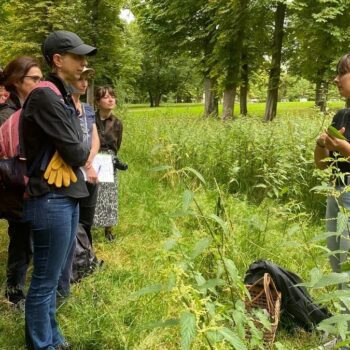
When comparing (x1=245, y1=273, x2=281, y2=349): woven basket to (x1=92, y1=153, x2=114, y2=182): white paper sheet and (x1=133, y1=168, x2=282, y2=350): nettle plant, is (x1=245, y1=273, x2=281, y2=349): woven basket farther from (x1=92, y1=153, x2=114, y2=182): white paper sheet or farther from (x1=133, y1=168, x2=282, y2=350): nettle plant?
(x1=92, y1=153, x2=114, y2=182): white paper sheet

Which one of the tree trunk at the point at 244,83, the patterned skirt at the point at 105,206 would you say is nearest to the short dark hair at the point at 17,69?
the patterned skirt at the point at 105,206

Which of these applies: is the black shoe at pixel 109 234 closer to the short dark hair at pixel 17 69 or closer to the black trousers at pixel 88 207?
the black trousers at pixel 88 207

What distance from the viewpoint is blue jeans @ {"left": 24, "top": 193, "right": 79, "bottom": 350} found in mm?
2197

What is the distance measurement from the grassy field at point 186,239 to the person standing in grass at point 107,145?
28cm

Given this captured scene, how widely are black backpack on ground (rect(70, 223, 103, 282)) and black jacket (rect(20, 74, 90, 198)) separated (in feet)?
4.97

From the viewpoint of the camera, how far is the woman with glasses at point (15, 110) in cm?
310

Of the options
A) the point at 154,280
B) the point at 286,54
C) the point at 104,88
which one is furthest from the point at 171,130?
the point at 286,54

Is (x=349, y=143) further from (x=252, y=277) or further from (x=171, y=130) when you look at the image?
(x=171, y=130)

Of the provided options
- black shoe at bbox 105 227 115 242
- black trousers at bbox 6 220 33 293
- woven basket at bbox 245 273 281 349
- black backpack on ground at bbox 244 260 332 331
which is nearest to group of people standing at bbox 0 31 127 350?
black trousers at bbox 6 220 33 293

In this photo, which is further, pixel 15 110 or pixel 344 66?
pixel 15 110

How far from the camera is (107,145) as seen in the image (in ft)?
14.7

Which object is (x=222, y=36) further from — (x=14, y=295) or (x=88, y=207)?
(x=14, y=295)

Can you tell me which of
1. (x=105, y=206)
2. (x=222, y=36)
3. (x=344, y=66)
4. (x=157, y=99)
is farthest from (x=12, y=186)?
(x=157, y=99)

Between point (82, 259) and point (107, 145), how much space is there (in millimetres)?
1313
